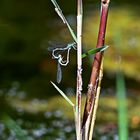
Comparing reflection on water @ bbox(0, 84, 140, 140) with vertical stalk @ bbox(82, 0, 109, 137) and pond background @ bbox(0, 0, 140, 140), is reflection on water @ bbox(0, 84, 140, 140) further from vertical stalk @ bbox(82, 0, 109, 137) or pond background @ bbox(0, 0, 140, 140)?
vertical stalk @ bbox(82, 0, 109, 137)

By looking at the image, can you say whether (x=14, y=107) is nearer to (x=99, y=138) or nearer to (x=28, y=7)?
(x=99, y=138)

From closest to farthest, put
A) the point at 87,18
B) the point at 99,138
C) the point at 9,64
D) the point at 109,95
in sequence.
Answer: the point at 99,138, the point at 109,95, the point at 9,64, the point at 87,18

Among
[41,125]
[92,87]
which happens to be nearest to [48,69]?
[41,125]

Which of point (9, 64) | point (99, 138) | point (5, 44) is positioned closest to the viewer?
point (99, 138)

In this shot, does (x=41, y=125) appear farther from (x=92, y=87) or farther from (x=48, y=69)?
(x=92, y=87)

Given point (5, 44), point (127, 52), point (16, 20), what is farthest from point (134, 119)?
point (16, 20)

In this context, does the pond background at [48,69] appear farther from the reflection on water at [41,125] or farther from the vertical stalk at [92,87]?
the vertical stalk at [92,87]

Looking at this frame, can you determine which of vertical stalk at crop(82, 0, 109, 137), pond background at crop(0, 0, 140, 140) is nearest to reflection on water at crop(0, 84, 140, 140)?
pond background at crop(0, 0, 140, 140)

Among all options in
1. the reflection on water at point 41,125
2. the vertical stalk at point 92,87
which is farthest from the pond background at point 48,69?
the vertical stalk at point 92,87

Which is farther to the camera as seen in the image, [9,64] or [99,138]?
[9,64]
